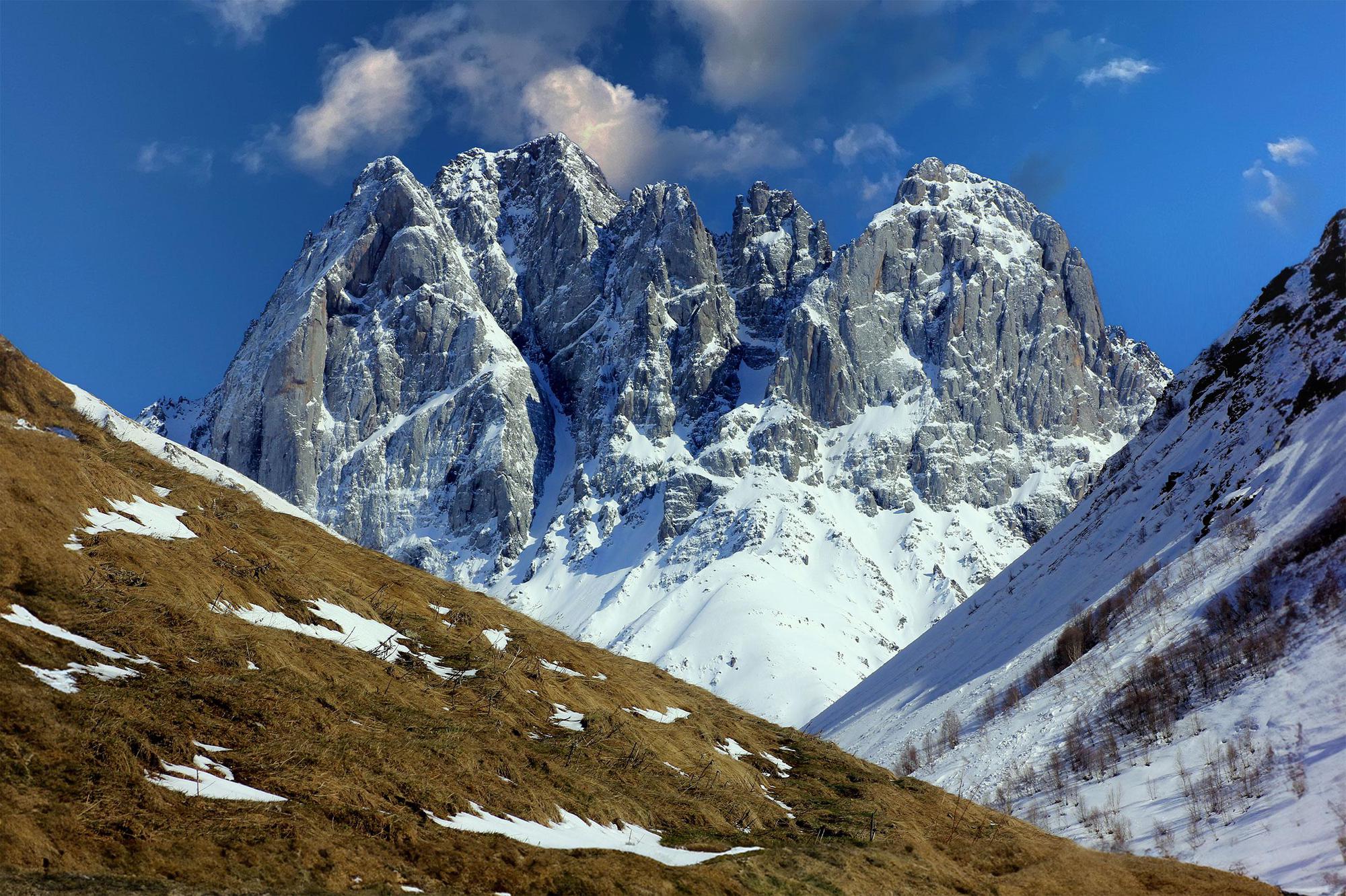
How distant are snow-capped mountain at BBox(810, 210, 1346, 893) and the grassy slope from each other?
11634 mm

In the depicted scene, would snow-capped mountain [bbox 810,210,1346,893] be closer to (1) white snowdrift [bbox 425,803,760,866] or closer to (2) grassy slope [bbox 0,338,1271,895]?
(2) grassy slope [bbox 0,338,1271,895]

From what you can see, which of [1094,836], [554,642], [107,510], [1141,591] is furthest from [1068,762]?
[107,510]

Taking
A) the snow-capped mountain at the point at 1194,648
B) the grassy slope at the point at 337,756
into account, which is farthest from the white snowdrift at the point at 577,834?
the snow-capped mountain at the point at 1194,648

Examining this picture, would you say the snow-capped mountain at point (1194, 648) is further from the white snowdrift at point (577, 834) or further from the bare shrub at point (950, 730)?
the white snowdrift at point (577, 834)

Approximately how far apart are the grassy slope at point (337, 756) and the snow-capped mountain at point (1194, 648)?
11.6m

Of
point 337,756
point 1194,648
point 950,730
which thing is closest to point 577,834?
point 337,756

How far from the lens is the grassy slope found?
10.1m

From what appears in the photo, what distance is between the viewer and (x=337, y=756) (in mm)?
12734

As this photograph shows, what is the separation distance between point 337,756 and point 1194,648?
1653 inches

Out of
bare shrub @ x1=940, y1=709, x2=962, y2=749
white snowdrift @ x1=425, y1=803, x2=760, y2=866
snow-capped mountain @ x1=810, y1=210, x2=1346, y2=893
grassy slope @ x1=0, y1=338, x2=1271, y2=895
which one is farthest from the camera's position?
→ bare shrub @ x1=940, y1=709, x2=962, y2=749

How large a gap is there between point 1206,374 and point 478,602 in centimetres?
6620

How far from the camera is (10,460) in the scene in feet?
52.2

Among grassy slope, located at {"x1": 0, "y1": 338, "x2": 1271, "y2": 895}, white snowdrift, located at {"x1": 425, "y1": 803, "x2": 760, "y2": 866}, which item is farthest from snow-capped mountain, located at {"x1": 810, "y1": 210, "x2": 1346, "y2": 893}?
white snowdrift, located at {"x1": 425, "y1": 803, "x2": 760, "y2": 866}

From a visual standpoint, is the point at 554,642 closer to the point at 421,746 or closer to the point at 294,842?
the point at 421,746
